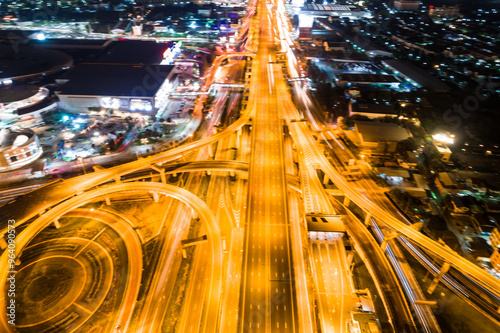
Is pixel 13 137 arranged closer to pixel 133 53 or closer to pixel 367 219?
pixel 133 53

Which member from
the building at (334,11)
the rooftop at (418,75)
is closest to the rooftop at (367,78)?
the rooftop at (418,75)

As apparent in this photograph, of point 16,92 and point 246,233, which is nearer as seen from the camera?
point 246,233

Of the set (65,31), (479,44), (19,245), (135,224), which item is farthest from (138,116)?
(479,44)

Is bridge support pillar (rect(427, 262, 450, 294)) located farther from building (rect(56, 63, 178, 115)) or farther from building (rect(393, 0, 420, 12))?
building (rect(393, 0, 420, 12))

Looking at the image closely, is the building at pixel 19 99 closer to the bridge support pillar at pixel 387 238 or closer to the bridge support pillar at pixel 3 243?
the bridge support pillar at pixel 3 243

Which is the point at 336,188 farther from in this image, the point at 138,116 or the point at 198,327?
the point at 138,116

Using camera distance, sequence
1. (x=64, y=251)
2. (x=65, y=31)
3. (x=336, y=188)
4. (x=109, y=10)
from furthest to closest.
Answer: (x=109, y=10) < (x=65, y=31) < (x=336, y=188) < (x=64, y=251)

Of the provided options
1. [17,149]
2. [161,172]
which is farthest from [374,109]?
[17,149]
